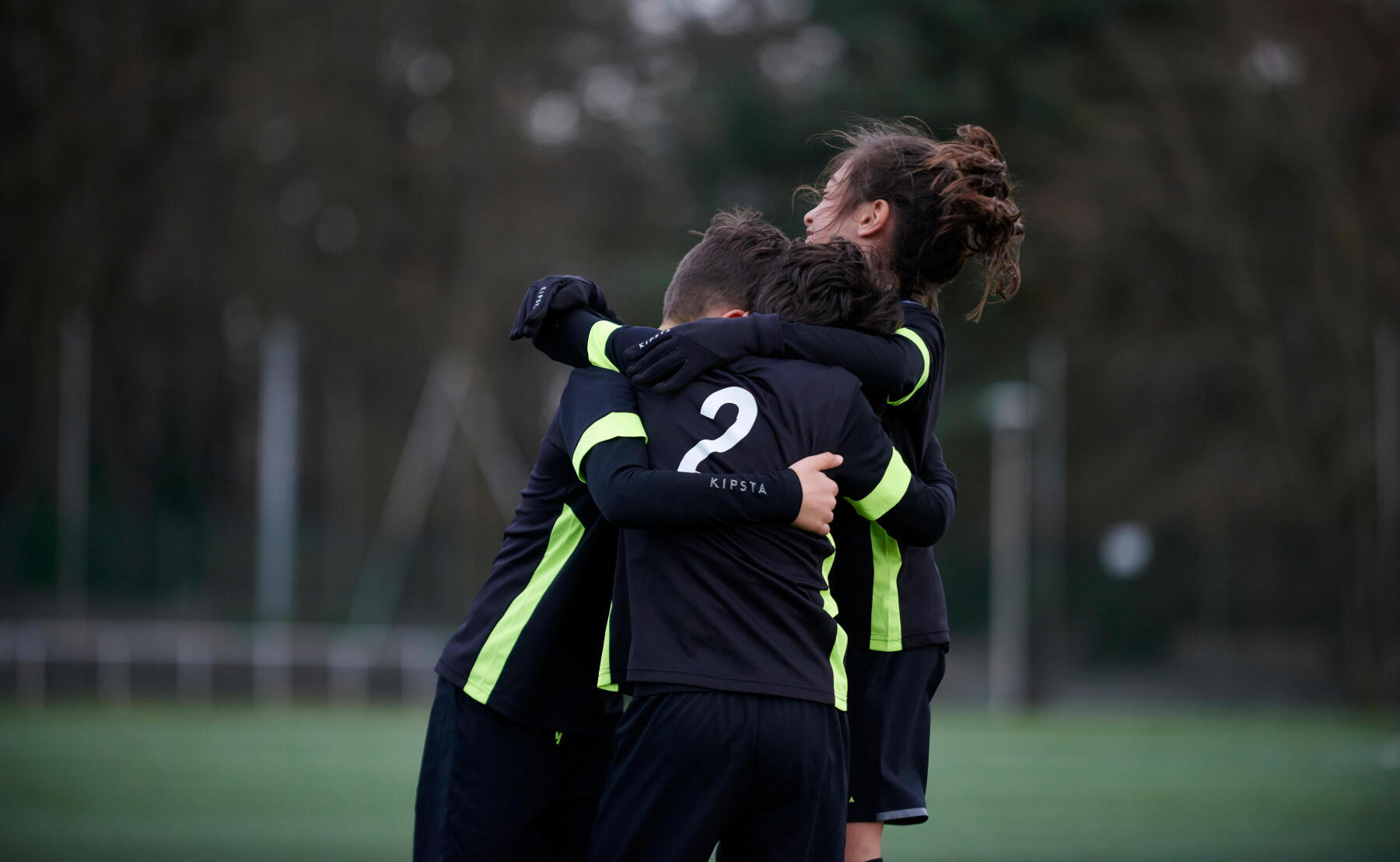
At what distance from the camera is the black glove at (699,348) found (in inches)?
99.1

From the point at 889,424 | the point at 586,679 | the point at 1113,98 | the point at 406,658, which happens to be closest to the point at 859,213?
the point at 889,424

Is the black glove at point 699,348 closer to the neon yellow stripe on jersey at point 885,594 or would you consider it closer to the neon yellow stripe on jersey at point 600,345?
the neon yellow stripe on jersey at point 600,345

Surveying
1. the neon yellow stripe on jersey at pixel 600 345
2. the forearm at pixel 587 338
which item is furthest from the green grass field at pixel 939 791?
the neon yellow stripe on jersey at pixel 600 345

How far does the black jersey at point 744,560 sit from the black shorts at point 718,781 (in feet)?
0.14

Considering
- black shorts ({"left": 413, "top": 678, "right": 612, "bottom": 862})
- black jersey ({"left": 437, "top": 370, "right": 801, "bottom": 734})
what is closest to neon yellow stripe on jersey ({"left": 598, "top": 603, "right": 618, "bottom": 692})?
black jersey ({"left": 437, "top": 370, "right": 801, "bottom": 734})

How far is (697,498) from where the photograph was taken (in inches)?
94.3

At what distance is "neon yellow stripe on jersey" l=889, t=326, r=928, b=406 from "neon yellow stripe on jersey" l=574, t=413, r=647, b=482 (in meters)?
0.53

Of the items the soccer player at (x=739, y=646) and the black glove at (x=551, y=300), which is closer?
the soccer player at (x=739, y=646)

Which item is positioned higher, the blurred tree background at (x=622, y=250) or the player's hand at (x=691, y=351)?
the blurred tree background at (x=622, y=250)

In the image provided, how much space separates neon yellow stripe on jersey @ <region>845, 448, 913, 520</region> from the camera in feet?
8.57

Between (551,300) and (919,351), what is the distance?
28.9 inches

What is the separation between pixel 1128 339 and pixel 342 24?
501 inches

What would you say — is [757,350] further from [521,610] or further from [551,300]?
[521,610]

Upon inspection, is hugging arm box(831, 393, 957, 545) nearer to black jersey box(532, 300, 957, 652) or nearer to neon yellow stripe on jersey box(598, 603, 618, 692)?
black jersey box(532, 300, 957, 652)
